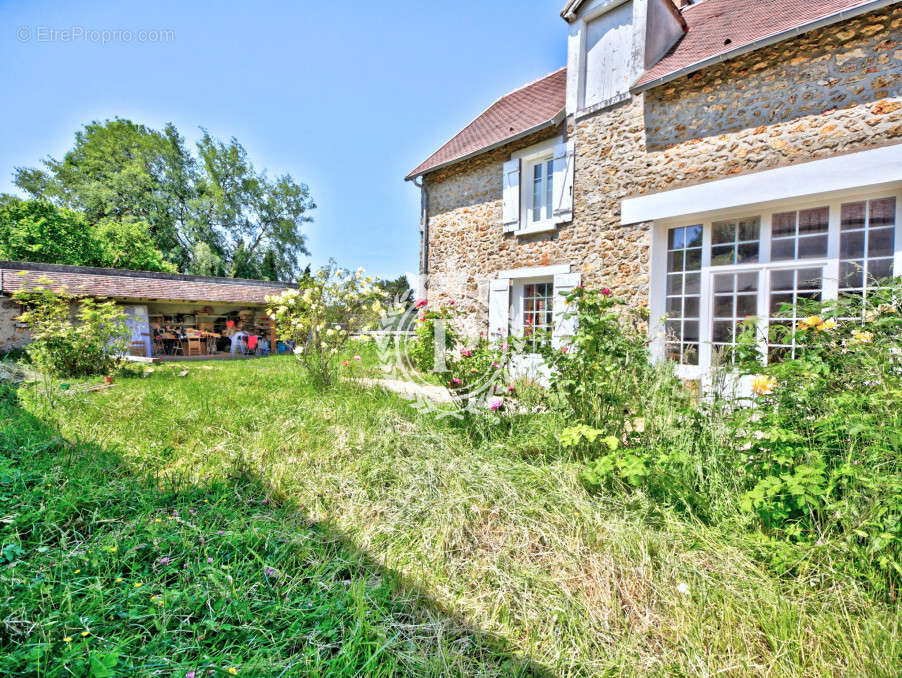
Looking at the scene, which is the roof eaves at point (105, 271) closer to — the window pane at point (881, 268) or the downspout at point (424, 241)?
the downspout at point (424, 241)

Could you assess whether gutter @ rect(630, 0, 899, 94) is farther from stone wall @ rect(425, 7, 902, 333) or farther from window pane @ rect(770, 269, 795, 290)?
window pane @ rect(770, 269, 795, 290)

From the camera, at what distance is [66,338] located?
20.9 ft

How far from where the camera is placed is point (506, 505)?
2.32 metres

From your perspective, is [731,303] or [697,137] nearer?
[731,303]

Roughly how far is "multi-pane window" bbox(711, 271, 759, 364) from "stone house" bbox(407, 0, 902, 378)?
0.02 meters

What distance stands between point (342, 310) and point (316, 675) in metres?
4.23

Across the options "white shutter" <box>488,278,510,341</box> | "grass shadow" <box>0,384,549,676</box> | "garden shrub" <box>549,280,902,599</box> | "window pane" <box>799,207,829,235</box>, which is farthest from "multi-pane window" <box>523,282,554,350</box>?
"grass shadow" <box>0,384,549,676</box>

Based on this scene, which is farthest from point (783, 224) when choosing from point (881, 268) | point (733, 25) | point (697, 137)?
point (733, 25)

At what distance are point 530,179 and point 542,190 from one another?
0.32 meters

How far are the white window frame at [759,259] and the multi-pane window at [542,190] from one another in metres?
1.95

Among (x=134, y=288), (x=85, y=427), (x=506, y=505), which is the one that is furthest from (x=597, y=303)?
(x=134, y=288)

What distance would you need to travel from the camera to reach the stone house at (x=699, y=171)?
3.80 meters

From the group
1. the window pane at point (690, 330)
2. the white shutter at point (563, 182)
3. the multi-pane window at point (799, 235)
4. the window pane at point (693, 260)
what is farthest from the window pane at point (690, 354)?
the white shutter at point (563, 182)

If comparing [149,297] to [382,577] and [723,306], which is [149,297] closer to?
[382,577]
